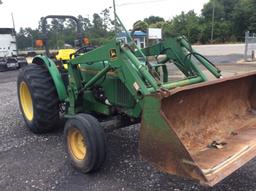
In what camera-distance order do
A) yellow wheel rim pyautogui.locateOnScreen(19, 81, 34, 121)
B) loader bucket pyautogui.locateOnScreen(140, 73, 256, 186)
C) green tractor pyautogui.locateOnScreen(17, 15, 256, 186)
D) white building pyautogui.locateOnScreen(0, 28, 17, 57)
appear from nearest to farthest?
loader bucket pyautogui.locateOnScreen(140, 73, 256, 186) < green tractor pyautogui.locateOnScreen(17, 15, 256, 186) < yellow wheel rim pyautogui.locateOnScreen(19, 81, 34, 121) < white building pyautogui.locateOnScreen(0, 28, 17, 57)

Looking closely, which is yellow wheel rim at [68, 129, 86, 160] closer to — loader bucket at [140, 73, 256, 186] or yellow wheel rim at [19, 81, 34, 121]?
loader bucket at [140, 73, 256, 186]

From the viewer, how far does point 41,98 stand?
5.23m

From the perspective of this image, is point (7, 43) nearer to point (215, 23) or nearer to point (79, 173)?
point (79, 173)

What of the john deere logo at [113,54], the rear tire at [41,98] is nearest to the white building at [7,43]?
the rear tire at [41,98]

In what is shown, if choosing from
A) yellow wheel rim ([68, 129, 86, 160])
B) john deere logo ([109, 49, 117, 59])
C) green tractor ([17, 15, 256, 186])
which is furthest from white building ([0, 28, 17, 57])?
john deere logo ([109, 49, 117, 59])

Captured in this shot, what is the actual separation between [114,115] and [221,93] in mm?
1539

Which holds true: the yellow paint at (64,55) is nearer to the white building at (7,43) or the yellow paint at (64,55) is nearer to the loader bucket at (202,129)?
the loader bucket at (202,129)

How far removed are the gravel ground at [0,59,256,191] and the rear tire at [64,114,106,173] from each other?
0.54 ft

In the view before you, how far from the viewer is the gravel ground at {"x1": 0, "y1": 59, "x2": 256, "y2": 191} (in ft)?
12.4

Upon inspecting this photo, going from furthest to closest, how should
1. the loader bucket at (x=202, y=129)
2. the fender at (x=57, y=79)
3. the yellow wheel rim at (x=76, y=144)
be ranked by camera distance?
the fender at (x=57, y=79), the yellow wheel rim at (x=76, y=144), the loader bucket at (x=202, y=129)

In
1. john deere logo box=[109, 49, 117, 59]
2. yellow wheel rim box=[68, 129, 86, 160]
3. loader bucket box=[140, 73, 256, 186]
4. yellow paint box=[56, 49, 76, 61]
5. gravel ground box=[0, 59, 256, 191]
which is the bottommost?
gravel ground box=[0, 59, 256, 191]

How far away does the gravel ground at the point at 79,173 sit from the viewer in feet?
12.4

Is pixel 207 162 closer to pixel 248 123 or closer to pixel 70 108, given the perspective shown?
pixel 248 123

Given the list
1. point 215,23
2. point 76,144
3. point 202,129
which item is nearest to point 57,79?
point 76,144
